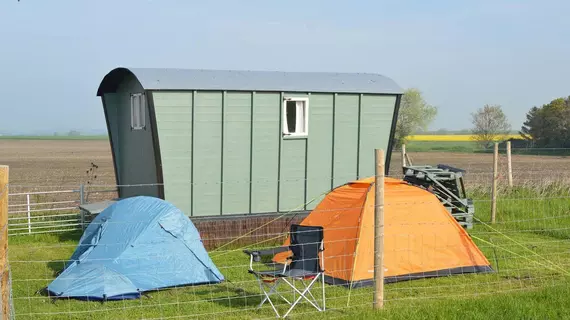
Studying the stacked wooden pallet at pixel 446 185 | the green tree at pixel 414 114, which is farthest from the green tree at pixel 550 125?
the stacked wooden pallet at pixel 446 185

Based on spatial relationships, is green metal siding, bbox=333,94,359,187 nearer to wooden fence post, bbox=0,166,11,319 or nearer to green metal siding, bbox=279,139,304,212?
green metal siding, bbox=279,139,304,212

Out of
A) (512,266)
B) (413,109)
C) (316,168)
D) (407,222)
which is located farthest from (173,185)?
(413,109)

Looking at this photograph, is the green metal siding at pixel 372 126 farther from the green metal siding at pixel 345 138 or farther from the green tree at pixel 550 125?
the green tree at pixel 550 125

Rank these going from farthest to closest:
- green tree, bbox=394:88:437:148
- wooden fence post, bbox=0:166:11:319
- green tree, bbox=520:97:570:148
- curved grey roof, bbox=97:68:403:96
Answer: green tree, bbox=394:88:437:148, green tree, bbox=520:97:570:148, curved grey roof, bbox=97:68:403:96, wooden fence post, bbox=0:166:11:319

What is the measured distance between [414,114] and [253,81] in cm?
3269

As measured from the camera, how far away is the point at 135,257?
9125 mm

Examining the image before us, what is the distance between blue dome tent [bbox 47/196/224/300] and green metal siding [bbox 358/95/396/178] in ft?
16.1

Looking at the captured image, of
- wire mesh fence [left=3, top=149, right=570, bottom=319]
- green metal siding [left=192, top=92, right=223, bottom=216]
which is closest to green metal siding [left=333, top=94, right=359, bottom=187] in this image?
green metal siding [left=192, top=92, right=223, bottom=216]

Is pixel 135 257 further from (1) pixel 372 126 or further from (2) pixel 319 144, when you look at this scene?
(1) pixel 372 126

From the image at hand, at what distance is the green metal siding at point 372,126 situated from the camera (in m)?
13.7

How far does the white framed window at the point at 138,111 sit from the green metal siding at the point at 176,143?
0.91 metres

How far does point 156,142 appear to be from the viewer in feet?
39.5

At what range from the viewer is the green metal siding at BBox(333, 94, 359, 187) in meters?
13.5

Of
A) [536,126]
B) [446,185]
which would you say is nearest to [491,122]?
[536,126]
